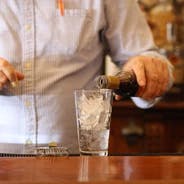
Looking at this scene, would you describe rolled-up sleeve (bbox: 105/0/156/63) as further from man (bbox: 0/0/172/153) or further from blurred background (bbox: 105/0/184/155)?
blurred background (bbox: 105/0/184/155)

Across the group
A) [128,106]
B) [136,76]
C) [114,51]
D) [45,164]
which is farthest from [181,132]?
[45,164]

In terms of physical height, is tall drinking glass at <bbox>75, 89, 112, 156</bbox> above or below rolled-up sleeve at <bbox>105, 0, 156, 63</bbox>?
below

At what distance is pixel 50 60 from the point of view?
3.59 ft

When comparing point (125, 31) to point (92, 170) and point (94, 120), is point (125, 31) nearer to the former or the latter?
point (94, 120)

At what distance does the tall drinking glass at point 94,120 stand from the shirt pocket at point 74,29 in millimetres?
389

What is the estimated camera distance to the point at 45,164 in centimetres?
59

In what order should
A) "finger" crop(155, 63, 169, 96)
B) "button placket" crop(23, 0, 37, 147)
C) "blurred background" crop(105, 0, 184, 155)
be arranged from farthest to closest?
"blurred background" crop(105, 0, 184, 155)
"button placket" crop(23, 0, 37, 147)
"finger" crop(155, 63, 169, 96)

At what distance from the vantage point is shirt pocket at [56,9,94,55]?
3.65ft

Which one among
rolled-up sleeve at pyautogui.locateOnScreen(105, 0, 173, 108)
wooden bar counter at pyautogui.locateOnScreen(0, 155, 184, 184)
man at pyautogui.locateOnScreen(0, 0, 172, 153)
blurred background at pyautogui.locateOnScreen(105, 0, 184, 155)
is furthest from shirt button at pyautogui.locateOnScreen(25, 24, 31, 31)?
blurred background at pyautogui.locateOnScreen(105, 0, 184, 155)

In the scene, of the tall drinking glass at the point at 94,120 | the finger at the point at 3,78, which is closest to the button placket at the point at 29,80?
the finger at the point at 3,78

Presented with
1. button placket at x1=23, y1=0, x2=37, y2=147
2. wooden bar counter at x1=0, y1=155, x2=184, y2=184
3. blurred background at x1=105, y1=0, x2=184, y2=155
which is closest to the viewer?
wooden bar counter at x1=0, y1=155, x2=184, y2=184

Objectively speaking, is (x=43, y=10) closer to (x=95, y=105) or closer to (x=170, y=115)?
(x=95, y=105)

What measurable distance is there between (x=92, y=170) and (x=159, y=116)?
1585mm

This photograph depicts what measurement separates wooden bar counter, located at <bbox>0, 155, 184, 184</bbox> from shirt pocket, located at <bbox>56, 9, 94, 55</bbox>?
0.50 metres
